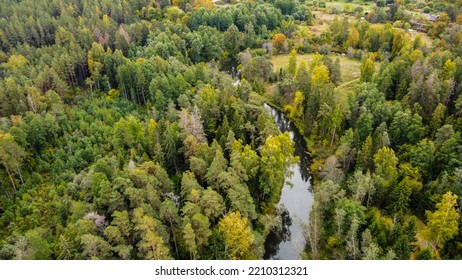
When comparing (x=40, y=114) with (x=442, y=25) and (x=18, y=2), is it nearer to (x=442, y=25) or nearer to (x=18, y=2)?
(x=18, y=2)

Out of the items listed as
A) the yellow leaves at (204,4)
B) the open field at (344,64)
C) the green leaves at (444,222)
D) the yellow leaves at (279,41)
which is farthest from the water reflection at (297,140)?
the yellow leaves at (204,4)

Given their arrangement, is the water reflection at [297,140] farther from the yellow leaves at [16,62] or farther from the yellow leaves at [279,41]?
the yellow leaves at [16,62]

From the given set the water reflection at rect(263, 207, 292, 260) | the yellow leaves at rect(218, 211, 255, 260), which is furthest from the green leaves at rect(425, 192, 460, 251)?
the yellow leaves at rect(218, 211, 255, 260)

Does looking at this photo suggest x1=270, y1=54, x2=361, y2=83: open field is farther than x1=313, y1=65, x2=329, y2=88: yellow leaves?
Yes

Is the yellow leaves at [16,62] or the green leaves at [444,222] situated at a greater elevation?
the yellow leaves at [16,62]

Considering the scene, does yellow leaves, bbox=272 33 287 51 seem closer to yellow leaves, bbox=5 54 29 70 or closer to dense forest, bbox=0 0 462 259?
dense forest, bbox=0 0 462 259

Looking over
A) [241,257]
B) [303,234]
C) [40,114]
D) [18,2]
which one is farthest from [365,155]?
[18,2]
